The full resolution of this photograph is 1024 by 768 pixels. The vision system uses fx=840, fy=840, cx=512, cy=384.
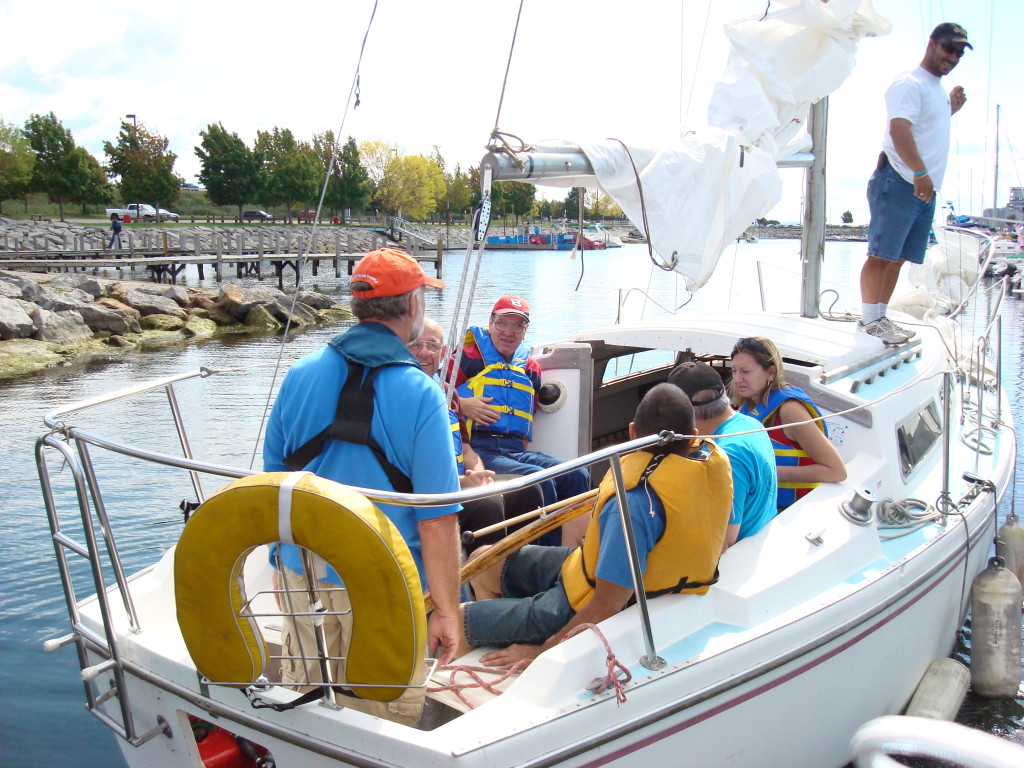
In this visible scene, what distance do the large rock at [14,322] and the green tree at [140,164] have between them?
147ft

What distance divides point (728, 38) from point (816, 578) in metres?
3.27

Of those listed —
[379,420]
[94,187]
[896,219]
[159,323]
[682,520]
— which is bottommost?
[159,323]

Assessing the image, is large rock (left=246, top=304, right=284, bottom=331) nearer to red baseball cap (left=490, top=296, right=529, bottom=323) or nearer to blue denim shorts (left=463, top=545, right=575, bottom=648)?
red baseball cap (left=490, top=296, right=529, bottom=323)

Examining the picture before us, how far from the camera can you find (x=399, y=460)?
2.56 metres

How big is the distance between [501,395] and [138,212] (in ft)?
206

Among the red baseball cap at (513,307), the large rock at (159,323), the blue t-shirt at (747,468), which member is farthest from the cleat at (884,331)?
the large rock at (159,323)

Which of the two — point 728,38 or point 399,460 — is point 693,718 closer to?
point 399,460

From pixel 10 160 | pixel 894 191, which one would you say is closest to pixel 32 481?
pixel 894 191

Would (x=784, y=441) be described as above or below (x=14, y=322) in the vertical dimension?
above

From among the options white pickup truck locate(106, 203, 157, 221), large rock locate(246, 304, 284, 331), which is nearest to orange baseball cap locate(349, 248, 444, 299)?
large rock locate(246, 304, 284, 331)

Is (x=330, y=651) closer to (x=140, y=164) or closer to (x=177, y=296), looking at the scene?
(x=177, y=296)

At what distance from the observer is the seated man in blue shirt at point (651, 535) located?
9.09 feet

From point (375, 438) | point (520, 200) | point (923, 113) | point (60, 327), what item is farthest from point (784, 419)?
point (520, 200)

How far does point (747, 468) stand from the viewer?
3.27 m
